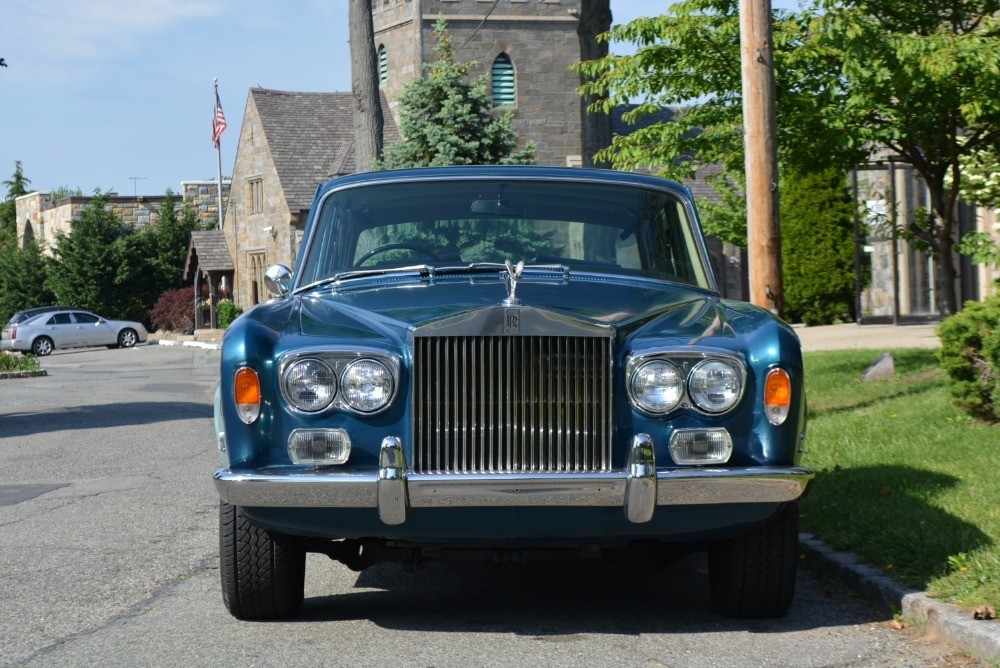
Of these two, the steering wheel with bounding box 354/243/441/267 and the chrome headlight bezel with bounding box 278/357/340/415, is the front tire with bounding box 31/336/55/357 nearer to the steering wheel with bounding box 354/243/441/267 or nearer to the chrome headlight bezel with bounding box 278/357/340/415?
the steering wheel with bounding box 354/243/441/267

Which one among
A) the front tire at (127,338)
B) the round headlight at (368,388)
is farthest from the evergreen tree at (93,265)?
the round headlight at (368,388)

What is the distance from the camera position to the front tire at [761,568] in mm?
5148

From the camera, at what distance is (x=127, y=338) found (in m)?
43.9

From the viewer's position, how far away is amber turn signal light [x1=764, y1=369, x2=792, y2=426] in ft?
15.9

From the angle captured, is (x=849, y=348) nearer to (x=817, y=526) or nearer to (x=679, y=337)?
(x=817, y=526)

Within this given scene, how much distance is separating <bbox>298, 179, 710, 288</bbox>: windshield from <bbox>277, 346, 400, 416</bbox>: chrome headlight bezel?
4.20 feet

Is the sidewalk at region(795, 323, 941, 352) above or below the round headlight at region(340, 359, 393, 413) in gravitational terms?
below

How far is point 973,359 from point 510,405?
5723 millimetres

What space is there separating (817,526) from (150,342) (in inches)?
1652

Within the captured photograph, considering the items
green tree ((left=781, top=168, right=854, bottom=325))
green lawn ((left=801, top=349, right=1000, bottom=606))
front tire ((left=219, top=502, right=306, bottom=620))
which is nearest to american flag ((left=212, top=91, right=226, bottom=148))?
green tree ((left=781, top=168, right=854, bottom=325))

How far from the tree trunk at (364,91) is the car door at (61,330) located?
24.1m

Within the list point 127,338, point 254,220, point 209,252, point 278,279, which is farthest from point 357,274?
point 209,252

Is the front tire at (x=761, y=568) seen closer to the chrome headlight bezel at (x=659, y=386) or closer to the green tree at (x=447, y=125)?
the chrome headlight bezel at (x=659, y=386)

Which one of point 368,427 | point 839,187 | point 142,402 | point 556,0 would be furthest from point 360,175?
point 556,0
